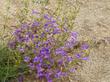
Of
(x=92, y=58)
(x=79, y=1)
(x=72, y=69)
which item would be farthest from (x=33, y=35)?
(x=79, y=1)

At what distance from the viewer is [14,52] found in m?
3.38

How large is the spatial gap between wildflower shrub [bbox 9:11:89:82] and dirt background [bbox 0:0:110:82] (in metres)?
0.27

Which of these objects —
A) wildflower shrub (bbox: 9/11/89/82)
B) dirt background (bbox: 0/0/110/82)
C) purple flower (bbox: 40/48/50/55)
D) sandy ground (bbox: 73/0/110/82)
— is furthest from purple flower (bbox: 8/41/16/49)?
sandy ground (bbox: 73/0/110/82)

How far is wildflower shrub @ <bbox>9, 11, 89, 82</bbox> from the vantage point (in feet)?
10.7

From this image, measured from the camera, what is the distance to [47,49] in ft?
10.7

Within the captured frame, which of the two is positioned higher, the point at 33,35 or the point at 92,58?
the point at 33,35

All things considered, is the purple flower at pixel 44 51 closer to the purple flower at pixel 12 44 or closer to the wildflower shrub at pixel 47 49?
the wildflower shrub at pixel 47 49

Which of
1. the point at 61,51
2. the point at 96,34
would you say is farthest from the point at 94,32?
the point at 61,51

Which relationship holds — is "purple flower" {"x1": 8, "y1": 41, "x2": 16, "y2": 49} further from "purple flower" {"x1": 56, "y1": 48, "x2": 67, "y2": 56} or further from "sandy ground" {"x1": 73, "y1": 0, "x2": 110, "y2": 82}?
"sandy ground" {"x1": 73, "y1": 0, "x2": 110, "y2": 82}

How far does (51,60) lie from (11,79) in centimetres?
49

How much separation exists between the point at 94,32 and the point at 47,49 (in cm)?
110

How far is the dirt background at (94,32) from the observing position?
11.9ft

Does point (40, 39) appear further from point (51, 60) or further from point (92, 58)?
point (92, 58)

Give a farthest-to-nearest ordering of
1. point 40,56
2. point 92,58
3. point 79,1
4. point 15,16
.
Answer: point 79,1 → point 15,16 → point 92,58 → point 40,56
